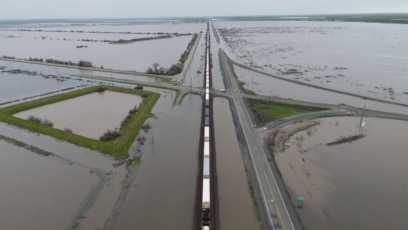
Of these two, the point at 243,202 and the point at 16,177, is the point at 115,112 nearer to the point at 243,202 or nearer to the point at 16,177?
the point at 16,177

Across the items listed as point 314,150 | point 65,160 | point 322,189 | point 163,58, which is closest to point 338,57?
point 163,58

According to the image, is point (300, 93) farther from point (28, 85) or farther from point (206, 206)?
point (28, 85)

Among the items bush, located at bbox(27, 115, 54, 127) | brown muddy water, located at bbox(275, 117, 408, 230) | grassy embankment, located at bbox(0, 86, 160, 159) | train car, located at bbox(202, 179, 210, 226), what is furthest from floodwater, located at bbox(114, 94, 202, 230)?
bush, located at bbox(27, 115, 54, 127)

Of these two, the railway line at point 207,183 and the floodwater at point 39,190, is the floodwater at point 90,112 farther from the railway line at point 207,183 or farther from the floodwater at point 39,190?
the railway line at point 207,183

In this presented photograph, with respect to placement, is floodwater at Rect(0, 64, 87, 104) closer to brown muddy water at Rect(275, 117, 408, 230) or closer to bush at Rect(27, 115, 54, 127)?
bush at Rect(27, 115, 54, 127)

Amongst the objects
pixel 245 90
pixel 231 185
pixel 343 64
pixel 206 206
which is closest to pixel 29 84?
pixel 245 90
